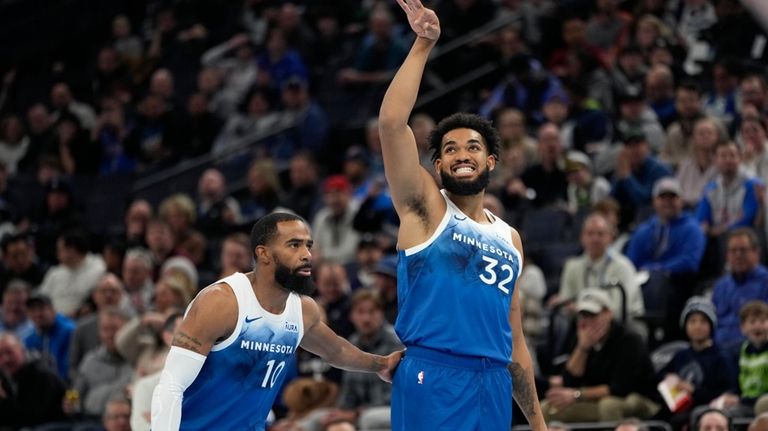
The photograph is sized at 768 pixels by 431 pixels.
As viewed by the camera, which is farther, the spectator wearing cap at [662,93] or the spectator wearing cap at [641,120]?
the spectator wearing cap at [662,93]

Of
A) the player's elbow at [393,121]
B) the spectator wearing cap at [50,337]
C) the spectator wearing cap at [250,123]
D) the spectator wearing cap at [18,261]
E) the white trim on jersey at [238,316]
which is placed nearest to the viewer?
the player's elbow at [393,121]

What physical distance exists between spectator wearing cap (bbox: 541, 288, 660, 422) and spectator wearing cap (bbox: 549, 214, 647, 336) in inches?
26.0

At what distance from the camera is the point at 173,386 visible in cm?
741

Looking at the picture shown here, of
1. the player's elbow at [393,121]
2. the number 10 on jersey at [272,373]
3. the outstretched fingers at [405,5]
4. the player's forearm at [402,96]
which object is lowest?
the number 10 on jersey at [272,373]

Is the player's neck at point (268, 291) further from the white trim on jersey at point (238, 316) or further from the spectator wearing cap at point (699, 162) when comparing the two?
the spectator wearing cap at point (699, 162)

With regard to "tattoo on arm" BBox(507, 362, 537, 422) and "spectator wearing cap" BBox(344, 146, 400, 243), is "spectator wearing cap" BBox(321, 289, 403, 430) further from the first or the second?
"tattoo on arm" BBox(507, 362, 537, 422)

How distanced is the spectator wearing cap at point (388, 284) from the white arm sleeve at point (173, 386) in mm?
5995

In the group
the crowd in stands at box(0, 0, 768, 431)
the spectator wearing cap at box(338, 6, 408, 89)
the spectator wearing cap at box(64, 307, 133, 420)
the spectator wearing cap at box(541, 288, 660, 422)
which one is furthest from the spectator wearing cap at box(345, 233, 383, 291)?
the spectator wearing cap at box(338, 6, 408, 89)

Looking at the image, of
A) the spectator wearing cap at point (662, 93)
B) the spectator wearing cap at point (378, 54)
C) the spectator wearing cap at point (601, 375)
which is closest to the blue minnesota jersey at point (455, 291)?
the spectator wearing cap at point (601, 375)

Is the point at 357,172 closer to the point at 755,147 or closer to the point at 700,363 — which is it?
the point at 755,147

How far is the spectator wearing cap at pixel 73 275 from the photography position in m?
15.8

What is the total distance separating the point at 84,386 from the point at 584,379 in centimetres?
490

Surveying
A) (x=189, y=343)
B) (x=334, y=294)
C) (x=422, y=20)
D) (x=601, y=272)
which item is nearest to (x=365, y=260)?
(x=334, y=294)

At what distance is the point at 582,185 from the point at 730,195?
5.84ft
